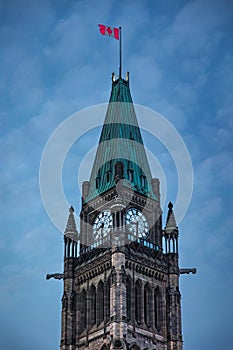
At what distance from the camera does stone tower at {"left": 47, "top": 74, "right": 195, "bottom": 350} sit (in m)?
89.8

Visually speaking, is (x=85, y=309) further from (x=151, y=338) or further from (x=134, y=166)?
(x=134, y=166)

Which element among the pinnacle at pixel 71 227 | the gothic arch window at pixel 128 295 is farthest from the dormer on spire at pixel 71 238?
the gothic arch window at pixel 128 295

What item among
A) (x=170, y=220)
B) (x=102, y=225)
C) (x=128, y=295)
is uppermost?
(x=170, y=220)

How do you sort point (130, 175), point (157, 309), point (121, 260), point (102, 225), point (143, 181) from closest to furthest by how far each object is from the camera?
point (121, 260) → point (157, 309) → point (102, 225) → point (130, 175) → point (143, 181)

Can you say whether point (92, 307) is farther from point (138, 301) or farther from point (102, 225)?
point (102, 225)

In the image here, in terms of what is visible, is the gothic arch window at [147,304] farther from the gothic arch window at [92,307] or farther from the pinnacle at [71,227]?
the pinnacle at [71,227]

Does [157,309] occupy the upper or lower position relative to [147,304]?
lower

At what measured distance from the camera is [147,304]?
92688 mm

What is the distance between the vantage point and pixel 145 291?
9325cm

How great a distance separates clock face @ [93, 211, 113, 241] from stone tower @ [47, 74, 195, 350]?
4.1 inches

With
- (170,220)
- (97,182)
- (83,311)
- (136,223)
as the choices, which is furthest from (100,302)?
(97,182)

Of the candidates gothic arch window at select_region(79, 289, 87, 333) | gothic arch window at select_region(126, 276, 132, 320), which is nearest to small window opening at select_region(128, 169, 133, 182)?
gothic arch window at select_region(126, 276, 132, 320)

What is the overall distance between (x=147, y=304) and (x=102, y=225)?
9608mm

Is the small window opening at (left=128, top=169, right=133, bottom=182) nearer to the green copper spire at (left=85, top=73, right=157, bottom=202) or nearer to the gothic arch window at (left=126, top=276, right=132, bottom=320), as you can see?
the green copper spire at (left=85, top=73, right=157, bottom=202)
